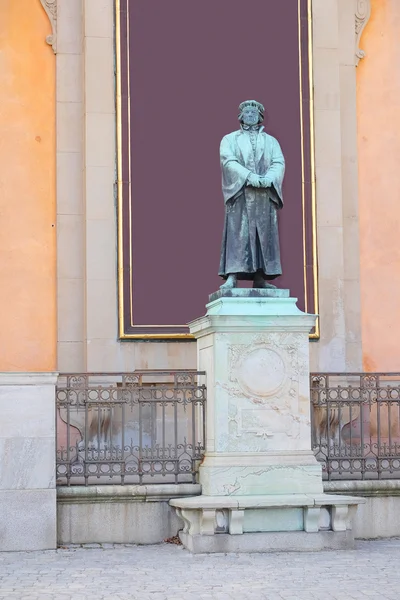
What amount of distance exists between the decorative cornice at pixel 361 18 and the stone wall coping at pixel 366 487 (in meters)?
7.29

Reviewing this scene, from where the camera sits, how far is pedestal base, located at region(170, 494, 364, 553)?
11.8 meters

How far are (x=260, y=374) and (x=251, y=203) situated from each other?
71.4 inches

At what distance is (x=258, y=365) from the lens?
40.6 ft

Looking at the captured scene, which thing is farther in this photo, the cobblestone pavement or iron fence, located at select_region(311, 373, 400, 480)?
iron fence, located at select_region(311, 373, 400, 480)

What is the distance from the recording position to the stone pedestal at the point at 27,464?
12.2m

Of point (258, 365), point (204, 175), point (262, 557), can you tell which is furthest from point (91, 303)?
point (262, 557)

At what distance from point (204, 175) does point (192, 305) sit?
1831mm

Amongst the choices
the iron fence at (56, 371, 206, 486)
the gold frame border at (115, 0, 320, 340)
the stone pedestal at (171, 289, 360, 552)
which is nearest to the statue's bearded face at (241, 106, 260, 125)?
the stone pedestal at (171, 289, 360, 552)

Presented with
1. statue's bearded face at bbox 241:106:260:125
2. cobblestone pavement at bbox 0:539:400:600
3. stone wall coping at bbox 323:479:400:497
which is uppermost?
statue's bearded face at bbox 241:106:260:125

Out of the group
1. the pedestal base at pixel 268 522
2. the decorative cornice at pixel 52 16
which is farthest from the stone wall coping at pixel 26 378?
the decorative cornice at pixel 52 16

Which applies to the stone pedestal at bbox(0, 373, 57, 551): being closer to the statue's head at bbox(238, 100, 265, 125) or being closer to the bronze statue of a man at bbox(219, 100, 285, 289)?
the bronze statue of a man at bbox(219, 100, 285, 289)

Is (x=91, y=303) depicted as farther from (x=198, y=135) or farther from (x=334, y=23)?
(x=334, y=23)

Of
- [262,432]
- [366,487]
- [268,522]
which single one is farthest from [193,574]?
[366,487]

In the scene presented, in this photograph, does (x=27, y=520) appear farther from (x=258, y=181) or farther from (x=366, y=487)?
(x=258, y=181)
